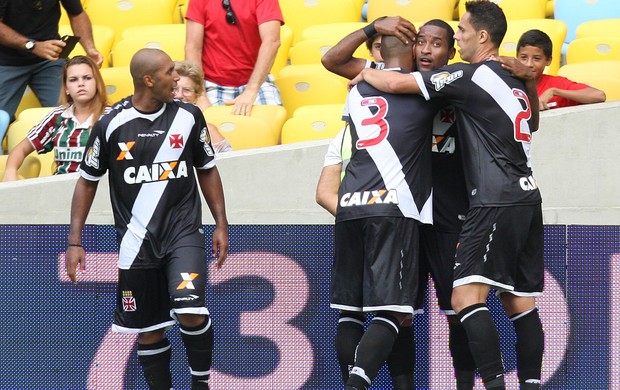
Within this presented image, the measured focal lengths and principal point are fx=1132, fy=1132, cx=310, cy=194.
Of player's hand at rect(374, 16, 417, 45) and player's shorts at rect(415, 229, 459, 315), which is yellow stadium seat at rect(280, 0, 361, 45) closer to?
player's hand at rect(374, 16, 417, 45)

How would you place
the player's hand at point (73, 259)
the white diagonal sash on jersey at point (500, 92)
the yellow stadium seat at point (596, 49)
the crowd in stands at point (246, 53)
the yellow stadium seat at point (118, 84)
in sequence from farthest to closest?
Answer: the yellow stadium seat at point (118, 84), the yellow stadium seat at point (596, 49), the crowd in stands at point (246, 53), the player's hand at point (73, 259), the white diagonal sash on jersey at point (500, 92)

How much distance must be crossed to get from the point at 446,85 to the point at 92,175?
1906 mm

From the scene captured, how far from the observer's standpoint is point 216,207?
6.00 m

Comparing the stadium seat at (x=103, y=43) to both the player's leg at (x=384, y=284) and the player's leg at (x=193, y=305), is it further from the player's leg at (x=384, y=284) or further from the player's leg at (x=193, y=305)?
the player's leg at (x=384, y=284)

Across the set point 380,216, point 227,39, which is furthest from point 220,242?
point 227,39

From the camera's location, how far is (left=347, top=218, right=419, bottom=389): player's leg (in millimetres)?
5438

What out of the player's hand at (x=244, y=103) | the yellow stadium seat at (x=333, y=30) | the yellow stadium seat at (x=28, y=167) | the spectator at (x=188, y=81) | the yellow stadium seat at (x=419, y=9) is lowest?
the yellow stadium seat at (x=28, y=167)

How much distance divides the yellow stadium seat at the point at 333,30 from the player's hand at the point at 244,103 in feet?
4.18

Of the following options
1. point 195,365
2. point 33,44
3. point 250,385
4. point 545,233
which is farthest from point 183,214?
point 33,44

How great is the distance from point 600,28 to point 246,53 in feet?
8.94

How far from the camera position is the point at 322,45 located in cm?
888

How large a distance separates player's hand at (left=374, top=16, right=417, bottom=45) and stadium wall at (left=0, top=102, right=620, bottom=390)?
1.15 m

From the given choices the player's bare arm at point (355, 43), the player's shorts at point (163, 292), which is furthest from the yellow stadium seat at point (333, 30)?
the player's shorts at point (163, 292)

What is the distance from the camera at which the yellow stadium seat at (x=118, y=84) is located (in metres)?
8.55
